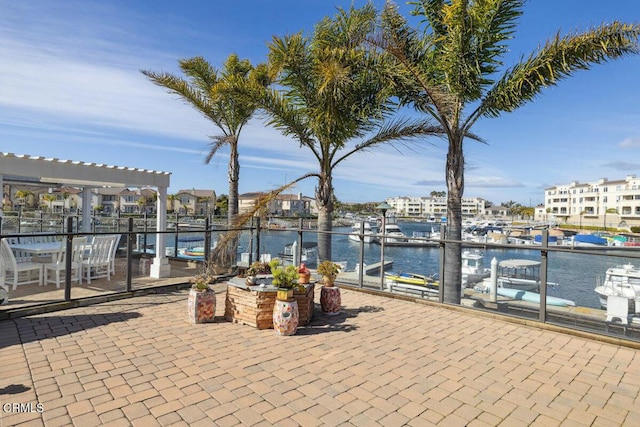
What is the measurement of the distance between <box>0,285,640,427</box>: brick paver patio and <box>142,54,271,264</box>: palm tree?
4.85 m

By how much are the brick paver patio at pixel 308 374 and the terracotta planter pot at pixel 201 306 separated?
18cm

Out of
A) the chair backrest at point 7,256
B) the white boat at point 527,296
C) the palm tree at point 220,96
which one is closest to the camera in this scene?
the chair backrest at point 7,256

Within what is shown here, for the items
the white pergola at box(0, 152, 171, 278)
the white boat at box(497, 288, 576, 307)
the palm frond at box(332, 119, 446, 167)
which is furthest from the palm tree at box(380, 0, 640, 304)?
the white pergola at box(0, 152, 171, 278)

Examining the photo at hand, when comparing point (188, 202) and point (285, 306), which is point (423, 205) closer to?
point (188, 202)

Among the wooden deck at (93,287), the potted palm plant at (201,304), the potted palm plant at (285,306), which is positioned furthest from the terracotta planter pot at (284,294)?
the wooden deck at (93,287)

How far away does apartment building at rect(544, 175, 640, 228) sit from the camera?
71.1 metres

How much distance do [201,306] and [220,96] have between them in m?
5.71

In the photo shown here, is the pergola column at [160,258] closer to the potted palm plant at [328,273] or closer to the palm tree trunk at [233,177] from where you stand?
the palm tree trunk at [233,177]

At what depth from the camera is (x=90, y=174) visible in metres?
7.45

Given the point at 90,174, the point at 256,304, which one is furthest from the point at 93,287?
the point at 256,304

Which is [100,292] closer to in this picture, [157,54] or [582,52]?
[157,54]

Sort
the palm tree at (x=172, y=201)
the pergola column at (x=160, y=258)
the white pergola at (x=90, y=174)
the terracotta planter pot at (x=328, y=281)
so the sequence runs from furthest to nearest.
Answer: the palm tree at (x=172, y=201) → the pergola column at (x=160, y=258) → the white pergola at (x=90, y=174) → the terracotta planter pot at (x=328, y=281)

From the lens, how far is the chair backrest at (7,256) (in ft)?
19.1

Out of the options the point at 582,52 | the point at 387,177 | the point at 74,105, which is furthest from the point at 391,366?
the point at 387,177
